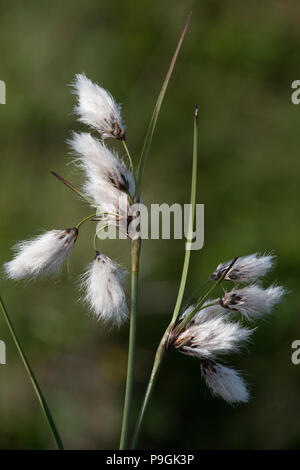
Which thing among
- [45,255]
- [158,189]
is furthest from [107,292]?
[158,189]

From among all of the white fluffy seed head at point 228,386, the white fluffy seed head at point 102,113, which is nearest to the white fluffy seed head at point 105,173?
the white fluffy seed head at point 102,113

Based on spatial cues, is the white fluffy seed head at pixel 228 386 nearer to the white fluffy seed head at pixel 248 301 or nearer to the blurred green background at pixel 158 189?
the white fluffy seed head at pixel 248 301

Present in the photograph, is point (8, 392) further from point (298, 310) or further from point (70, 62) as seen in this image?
point (70, 62)

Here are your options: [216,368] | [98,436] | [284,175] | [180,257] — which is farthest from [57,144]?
[216,368]

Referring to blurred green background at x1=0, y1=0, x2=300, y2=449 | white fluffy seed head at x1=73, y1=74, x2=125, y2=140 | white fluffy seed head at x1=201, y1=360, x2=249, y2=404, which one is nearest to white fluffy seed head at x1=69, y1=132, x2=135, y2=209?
white fluffy seed head at x1=73, y1=74, x2=125, y2=140

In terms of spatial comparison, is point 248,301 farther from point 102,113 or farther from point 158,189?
point 158,189
